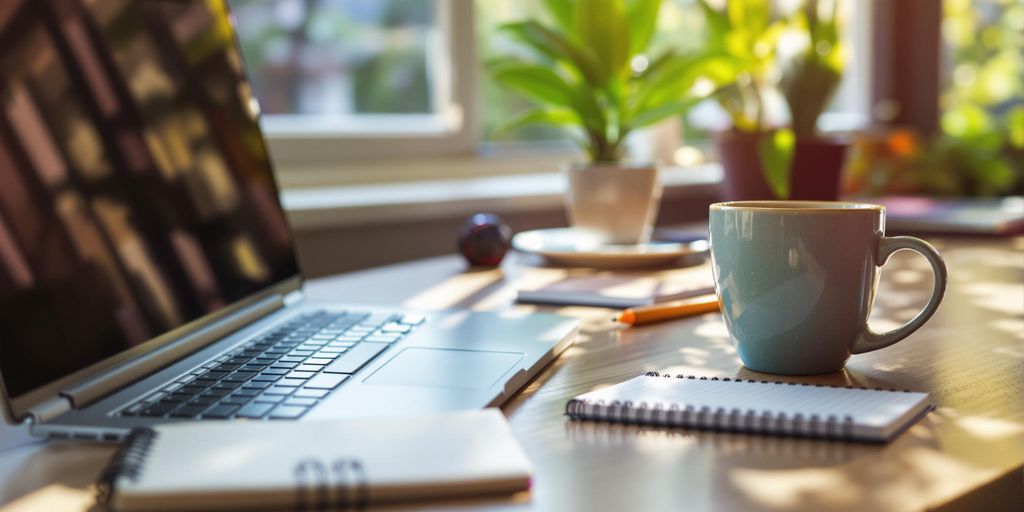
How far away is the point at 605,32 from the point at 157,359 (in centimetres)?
77

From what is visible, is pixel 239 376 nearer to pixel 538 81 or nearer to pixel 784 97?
pixel 538 81

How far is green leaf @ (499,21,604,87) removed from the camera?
1229 millimetres

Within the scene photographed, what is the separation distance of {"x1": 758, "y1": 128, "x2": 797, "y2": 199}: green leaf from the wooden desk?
27.4 inches

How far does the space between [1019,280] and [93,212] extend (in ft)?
3.02

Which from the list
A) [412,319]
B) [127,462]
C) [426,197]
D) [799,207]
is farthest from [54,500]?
[426,197]

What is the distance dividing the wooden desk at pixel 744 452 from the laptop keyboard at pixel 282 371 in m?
0.06

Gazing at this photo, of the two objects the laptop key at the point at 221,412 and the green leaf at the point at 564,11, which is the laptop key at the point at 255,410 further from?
the green leaf at the point at 564,11

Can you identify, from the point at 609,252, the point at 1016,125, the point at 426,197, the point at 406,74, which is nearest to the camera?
the point at 609,252

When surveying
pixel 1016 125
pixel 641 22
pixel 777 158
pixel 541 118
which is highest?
pixel 641 22

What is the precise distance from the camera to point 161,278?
0.71 metres

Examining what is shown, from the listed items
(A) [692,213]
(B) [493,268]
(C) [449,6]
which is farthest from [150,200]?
(A) [692,213]

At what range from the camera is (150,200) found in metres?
0.73

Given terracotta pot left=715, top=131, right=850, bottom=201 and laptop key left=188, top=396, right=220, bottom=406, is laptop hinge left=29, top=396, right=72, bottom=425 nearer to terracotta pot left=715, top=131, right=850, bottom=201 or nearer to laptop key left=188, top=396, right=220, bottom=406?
laptop key left=188, top=396, right=220, bottom=406

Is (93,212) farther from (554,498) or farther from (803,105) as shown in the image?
(803,105)
